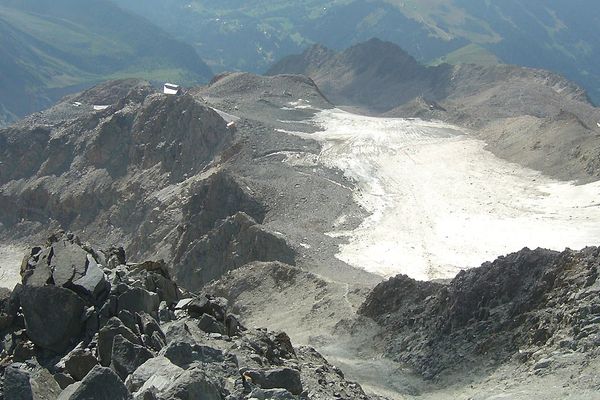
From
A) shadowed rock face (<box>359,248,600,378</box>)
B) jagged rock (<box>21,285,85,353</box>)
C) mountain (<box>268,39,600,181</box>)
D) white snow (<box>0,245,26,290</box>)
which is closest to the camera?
jagged rock (<box>21,285,85,353</box>)

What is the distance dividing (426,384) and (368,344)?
16.4 feet

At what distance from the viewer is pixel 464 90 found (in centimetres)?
12862

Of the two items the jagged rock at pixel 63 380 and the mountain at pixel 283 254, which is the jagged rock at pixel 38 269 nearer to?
the mountain at pixel 283 254

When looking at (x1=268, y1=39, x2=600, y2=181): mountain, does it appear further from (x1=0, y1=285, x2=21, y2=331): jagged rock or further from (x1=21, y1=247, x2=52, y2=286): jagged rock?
(x1=0, y1=285, x2=21, y2=331): jagged rock

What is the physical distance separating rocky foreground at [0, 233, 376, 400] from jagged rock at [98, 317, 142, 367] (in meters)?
0.02

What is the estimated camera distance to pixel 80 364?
14.4 metres

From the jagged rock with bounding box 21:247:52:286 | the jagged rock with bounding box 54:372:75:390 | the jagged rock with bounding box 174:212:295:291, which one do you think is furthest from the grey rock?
the jagged rock with bounding box 174:212:295:291

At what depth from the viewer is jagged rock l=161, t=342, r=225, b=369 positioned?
13.6 metres

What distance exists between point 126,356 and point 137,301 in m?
3.84

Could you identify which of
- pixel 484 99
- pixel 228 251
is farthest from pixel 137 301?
pixel 484 99

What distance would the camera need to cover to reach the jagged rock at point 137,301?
55.9 ft

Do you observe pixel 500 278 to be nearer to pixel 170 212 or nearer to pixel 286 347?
pixel 286 347

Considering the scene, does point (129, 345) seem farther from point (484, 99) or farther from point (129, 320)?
point (484, 99)

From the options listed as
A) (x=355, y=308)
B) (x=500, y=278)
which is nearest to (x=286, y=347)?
(x=500, y=278)
